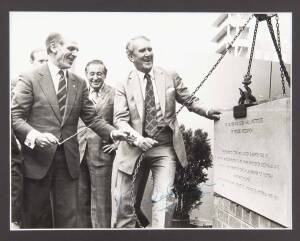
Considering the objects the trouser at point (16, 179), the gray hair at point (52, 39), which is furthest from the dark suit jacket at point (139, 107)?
the trouser at point (16, 179)

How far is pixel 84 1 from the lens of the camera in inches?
215

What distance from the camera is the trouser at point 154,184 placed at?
555 cm

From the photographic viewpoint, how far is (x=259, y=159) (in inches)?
213

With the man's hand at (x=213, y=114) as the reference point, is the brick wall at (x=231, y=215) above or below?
below

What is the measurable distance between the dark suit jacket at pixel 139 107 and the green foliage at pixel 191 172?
7 cm

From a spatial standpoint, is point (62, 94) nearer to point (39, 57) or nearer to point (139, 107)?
point (39, 57)

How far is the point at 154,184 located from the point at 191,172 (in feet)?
1.35

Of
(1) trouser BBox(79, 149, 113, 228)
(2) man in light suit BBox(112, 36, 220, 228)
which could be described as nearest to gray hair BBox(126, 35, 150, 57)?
(2) man in light suit BBox(112, 36, 220, 228)

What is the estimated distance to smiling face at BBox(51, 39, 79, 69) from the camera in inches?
216

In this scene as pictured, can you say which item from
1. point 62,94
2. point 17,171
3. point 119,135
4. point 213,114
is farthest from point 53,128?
point 213,114

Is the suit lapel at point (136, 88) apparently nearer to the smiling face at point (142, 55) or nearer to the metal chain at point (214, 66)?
the smiling face at point (142, 55)

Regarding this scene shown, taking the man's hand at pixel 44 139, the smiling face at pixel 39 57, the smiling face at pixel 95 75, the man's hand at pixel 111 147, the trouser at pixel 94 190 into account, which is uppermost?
the smiling face at pixel 39 57

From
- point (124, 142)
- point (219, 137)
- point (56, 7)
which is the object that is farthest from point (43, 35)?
point (219, 137)

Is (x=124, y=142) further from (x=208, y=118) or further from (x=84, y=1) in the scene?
(x=84, y=1)
